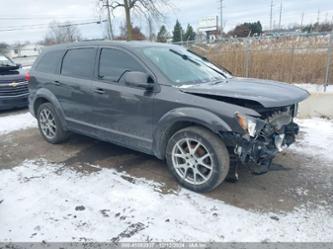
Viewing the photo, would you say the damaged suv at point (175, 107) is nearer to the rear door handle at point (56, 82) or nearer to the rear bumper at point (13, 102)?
the rear door handle at point (56, 82)

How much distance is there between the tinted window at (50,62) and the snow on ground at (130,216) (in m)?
2.11

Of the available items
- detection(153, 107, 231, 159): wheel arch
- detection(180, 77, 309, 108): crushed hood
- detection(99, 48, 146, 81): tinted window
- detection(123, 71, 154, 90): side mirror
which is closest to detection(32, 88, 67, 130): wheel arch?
detection(99, 48, 146, 81): tinted window

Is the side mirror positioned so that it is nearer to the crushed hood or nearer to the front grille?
the crushed hood

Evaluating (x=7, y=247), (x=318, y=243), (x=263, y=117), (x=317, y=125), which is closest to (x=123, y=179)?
(x=7, y=247)

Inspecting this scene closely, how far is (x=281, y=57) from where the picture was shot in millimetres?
8938

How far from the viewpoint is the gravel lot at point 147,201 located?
9.51 ft

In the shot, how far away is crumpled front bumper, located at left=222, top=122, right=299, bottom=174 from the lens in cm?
322

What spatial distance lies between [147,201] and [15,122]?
5086 mm

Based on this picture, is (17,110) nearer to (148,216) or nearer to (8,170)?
(8,170)

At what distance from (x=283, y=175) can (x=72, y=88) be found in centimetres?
332

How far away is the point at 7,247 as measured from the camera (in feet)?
9.00

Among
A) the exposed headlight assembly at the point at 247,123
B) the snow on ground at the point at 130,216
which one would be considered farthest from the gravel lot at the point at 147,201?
the exposed headlight assembly at the point at 247,123

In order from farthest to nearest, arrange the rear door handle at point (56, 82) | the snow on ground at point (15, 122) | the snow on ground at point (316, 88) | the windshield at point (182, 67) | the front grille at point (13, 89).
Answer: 1. the front grille at point (13, 89)
2. the snow on ground at point (316, 88)
3. the snow on ground at point (15, 122)
4. the rear door handle at point (56, 82)
5. the windshield at point (182, 67)

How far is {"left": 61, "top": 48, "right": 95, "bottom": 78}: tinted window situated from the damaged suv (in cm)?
1
